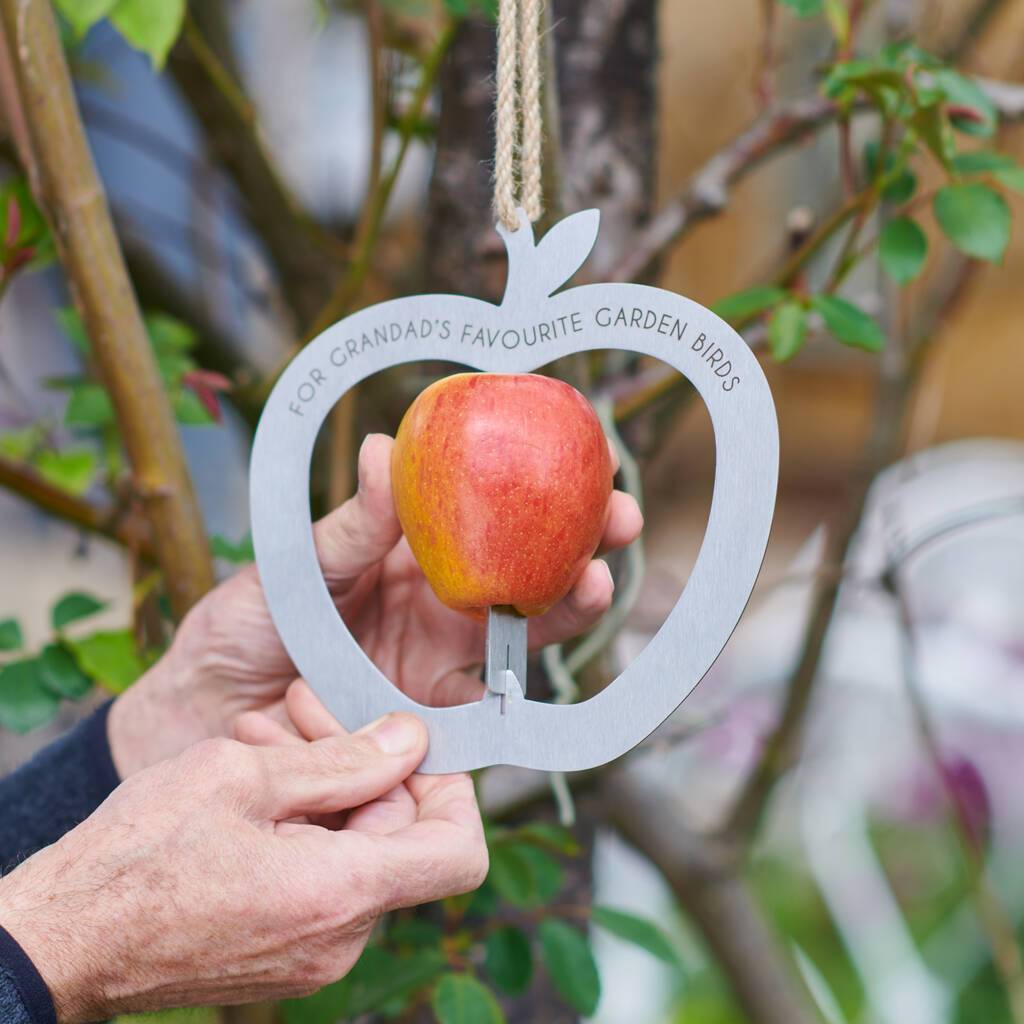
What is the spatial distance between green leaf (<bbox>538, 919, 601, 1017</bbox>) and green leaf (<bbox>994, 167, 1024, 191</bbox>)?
62 centimetres

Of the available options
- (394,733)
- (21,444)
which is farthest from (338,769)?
(21,444)

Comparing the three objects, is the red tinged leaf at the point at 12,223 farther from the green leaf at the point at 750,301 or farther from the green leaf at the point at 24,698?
the green leaf at the point at 750,301

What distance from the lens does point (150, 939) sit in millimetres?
546

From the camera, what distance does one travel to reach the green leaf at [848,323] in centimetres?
72

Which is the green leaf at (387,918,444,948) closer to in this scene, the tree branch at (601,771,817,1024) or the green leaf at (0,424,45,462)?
the tree branch at (601,771,817,1024)

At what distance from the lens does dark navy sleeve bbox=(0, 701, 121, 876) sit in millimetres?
812

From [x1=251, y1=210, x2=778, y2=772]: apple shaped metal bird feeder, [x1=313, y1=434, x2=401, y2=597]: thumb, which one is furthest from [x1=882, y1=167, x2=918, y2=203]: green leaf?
[x1=313, y1=434, x2=401, y2=597]: thumb

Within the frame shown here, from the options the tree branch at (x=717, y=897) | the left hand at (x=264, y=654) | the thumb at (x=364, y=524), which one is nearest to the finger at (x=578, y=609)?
the left hand at (x=264, y=654)

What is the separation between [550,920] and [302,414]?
0.45 metres

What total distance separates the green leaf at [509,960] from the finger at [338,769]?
308 mm

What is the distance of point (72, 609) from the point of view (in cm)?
82

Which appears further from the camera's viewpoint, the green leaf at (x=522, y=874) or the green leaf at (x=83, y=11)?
the green leaf at (x=522, y=874)

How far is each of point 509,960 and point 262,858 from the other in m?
0.37

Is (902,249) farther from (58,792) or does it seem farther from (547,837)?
(58,792)
